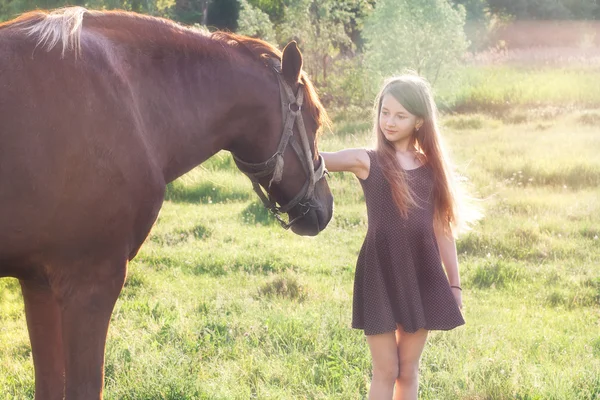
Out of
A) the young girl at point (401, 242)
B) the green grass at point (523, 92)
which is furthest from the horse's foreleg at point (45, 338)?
the green grass at point (523, 92)

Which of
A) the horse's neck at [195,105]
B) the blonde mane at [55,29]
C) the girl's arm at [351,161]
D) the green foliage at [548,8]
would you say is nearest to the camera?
the blonde mane at [55,29]

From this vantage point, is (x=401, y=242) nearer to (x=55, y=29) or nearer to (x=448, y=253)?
(x=448, y=253)

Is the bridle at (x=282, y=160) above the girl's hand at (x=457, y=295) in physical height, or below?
above

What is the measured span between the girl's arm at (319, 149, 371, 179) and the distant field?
1.01m

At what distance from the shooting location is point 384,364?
2957mm

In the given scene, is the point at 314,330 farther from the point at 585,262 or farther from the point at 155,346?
the point at 585,262

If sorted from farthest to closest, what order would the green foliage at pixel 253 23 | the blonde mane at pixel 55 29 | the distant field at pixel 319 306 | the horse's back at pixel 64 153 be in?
the green foliage at pixel 253 23 → the distant field at pixel 319 306 → the blonde mane at pixel 55 29 → the horse's back at pixel 64 153

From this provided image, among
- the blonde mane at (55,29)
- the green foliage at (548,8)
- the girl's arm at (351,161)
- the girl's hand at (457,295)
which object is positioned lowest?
the green foliage at (548,8)

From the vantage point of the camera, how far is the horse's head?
2873 millimetres

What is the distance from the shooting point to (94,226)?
7.68ft

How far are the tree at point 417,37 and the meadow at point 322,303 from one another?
8023 mm

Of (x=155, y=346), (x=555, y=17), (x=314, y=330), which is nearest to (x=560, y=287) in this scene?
(x=314, y=330)

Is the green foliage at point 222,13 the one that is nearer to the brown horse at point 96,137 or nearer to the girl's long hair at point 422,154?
the girl's long hair at point 422,154

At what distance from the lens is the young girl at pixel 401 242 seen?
9.53 ft
